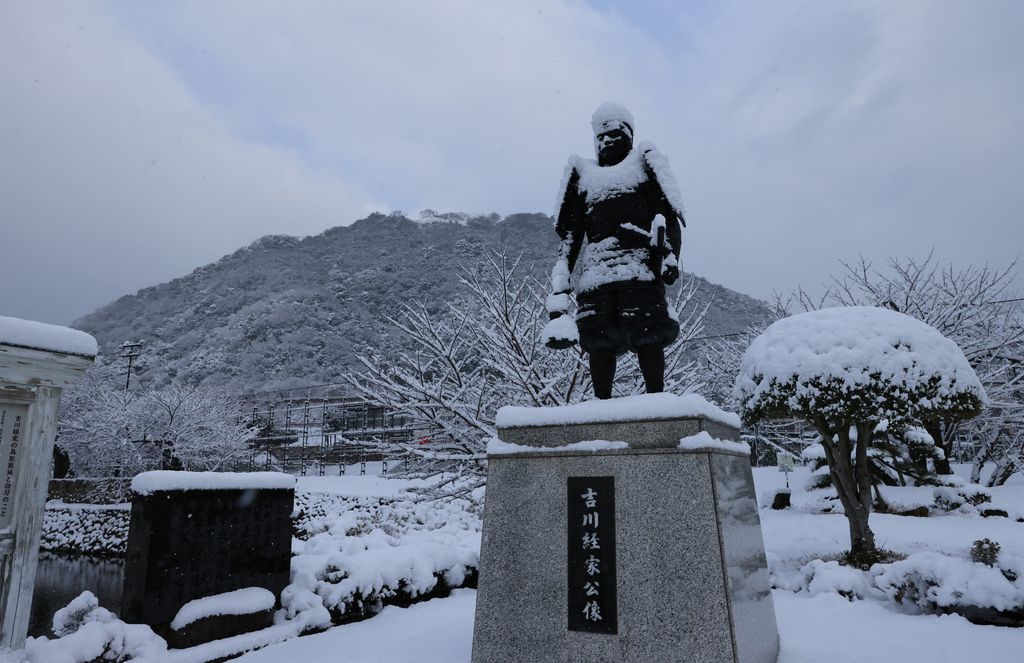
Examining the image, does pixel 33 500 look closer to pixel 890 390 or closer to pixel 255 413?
pixel 890 390

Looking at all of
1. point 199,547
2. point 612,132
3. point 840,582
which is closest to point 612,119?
point 612,132

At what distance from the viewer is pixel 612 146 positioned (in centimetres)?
404

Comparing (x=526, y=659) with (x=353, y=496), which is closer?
(x=526, y=659)

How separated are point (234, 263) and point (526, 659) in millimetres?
81612

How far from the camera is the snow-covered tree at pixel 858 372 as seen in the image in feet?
20.5

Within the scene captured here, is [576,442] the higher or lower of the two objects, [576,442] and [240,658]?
the higher

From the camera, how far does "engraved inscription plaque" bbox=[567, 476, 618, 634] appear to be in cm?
302

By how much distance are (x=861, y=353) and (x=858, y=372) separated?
22 cm

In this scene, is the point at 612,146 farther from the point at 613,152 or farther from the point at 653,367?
the point at 653,367

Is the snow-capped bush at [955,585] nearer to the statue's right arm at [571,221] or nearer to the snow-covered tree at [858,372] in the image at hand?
the snow-covered tree at [858,372]

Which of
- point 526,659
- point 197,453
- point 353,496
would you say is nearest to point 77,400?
point 197,453

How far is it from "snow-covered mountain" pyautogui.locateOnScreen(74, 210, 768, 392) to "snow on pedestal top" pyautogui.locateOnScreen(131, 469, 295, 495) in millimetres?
27691

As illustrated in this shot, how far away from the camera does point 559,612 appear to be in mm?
3107

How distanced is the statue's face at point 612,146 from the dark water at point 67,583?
7.95m
